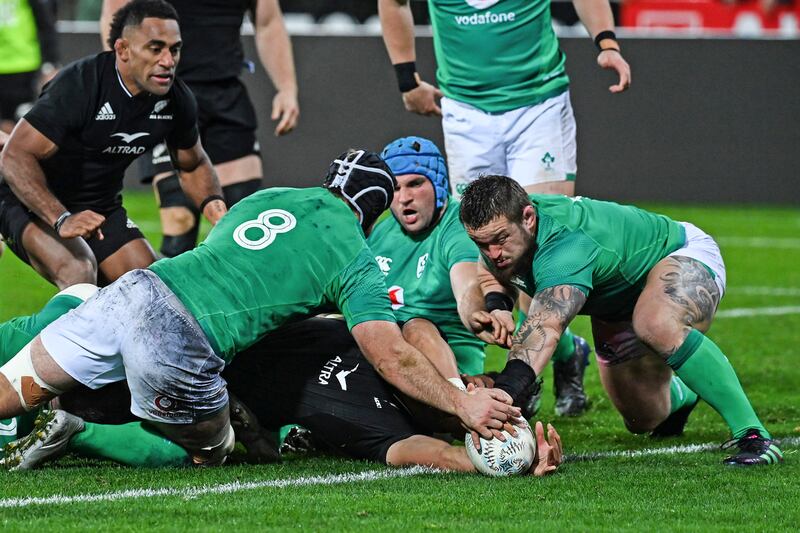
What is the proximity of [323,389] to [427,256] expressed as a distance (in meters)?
1.03

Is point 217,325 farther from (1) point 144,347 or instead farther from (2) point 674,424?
(2) point 674,424

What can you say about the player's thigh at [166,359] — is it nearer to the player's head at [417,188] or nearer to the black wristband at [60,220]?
the black wristband at [60,220]

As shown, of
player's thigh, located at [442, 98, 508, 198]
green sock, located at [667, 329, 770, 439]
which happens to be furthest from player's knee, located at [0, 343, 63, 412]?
player's thigh, located at [442, 98, 508, 198]

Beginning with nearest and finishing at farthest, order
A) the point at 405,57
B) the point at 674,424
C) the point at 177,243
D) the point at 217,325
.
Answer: the point at 217,325 < the point at 674,424 < the point at 405,57 < the point at 177,243

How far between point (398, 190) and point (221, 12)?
8.59 feet

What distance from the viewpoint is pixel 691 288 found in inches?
220

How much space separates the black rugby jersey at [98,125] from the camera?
6.51 m

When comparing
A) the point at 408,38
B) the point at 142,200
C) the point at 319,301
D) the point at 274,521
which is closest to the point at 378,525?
the point at 274,521

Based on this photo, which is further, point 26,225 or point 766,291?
point 766,291

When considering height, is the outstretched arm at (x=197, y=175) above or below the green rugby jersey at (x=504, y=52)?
below

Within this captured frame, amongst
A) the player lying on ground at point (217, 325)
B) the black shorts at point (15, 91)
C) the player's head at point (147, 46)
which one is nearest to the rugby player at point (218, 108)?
the player's head at point (147, 46)

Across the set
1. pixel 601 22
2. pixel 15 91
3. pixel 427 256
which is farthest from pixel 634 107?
pixel 427 256

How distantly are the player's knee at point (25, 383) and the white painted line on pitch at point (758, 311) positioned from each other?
644cm

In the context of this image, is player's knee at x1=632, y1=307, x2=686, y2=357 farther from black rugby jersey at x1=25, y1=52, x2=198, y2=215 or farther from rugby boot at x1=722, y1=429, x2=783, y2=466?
black rugby jersey at x1=25, y1=52, x2=198, y2=215
